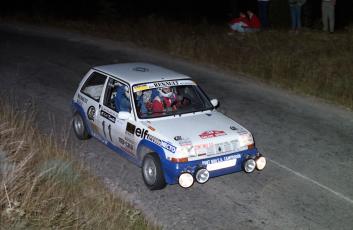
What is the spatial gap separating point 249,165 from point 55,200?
3359 mm

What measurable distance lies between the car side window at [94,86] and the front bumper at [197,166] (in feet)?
10.2

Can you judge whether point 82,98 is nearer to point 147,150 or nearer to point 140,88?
point 140,88

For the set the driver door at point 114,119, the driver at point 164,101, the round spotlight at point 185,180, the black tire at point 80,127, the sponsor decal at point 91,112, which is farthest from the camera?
the black tire at point 80,127

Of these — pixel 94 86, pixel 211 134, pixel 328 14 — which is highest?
pixel 94 86

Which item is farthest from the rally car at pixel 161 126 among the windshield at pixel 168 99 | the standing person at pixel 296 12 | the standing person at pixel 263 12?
the standing person at pixel 263 12

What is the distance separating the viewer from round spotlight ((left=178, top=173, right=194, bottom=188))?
7848mm

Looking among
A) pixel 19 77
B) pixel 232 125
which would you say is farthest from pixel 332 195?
pixel 19 77

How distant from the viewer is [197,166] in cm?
805

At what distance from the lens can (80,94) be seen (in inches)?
421

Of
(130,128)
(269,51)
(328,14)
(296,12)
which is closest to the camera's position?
Result: (130,128)

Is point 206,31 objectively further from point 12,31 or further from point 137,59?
point 12,31

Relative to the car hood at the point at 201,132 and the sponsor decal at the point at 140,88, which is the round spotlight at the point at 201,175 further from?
the sponsor decal at the point at 140,88

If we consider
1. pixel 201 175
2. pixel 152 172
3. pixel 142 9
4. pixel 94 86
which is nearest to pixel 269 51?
pixel 94 86

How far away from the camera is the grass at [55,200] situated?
5.86 metres
